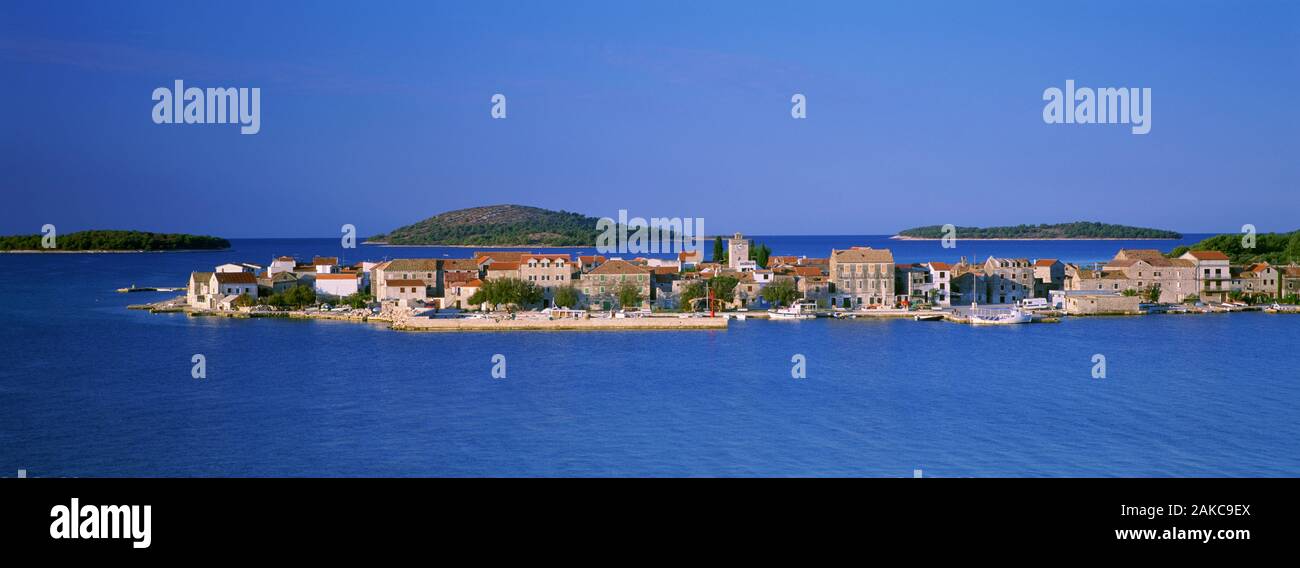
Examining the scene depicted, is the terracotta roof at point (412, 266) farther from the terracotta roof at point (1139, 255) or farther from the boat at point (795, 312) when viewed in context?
the terracotta roof at point (1139, 255)

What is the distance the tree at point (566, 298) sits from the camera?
1647 centimetres

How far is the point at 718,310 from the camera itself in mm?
16859

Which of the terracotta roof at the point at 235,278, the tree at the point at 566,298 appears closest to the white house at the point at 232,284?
the terracotta roof at the point at 235,278

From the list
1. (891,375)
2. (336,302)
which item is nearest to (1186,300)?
(891,375)

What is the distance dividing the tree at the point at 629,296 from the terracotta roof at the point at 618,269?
0.46 m

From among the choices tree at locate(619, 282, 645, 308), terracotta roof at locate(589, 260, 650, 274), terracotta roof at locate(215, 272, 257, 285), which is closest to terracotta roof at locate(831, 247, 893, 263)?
terracotta roof at locate(589, 260, 650, 274)

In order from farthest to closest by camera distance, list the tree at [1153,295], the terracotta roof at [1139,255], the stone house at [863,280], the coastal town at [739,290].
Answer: the terracotta roof at [1139,255], the tree at [1153,295], the stone house at [863,280], the coastal town at [739,290]

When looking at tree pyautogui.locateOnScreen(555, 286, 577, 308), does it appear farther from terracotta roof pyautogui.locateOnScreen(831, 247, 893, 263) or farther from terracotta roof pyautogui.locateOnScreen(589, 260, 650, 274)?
terracotta roof pyautogui.locateOnScreen(831, 247, 893, 263)

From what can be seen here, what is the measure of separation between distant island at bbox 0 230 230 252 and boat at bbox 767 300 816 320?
1635 inches

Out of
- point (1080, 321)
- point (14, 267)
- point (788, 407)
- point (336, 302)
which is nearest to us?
point (788, 407)
